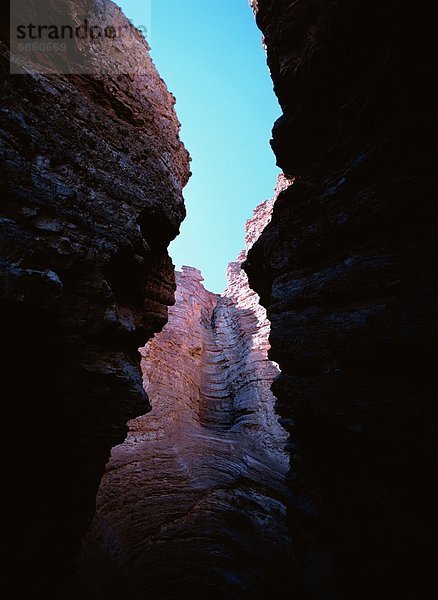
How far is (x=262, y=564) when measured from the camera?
7469 millimetres

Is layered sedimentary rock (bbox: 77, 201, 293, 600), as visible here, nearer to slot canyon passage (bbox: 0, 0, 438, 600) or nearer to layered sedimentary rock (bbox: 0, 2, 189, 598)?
slot canyon passage (bbox: 0, 0, 438, 600)

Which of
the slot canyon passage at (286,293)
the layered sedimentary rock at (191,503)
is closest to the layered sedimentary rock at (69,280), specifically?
the slot canyon passage at (286,293)

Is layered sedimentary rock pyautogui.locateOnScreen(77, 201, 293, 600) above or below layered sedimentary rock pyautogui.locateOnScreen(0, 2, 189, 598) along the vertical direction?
below

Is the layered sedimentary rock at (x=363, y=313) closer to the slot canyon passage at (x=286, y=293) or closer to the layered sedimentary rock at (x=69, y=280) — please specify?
the slot canyon passage at (x=286, y=293)

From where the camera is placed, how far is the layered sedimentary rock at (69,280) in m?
3.41

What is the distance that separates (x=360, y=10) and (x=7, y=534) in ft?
32.4

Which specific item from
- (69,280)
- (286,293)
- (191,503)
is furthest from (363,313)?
(191,503)

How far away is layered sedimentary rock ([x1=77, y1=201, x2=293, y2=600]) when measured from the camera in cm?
730

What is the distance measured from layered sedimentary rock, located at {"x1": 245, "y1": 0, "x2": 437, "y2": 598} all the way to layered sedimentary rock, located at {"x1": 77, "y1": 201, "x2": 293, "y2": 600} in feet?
14.2

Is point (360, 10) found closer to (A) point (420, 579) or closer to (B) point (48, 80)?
(B) point (48, 80)

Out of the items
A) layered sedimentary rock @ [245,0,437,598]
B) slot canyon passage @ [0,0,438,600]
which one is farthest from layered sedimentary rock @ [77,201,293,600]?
layered sedimentary rock @ [245,0,437,598]

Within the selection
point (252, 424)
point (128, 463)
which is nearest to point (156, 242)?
point (128, 463)

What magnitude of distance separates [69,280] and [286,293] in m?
3.65

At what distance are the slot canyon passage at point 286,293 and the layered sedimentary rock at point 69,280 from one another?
27 millimetres
